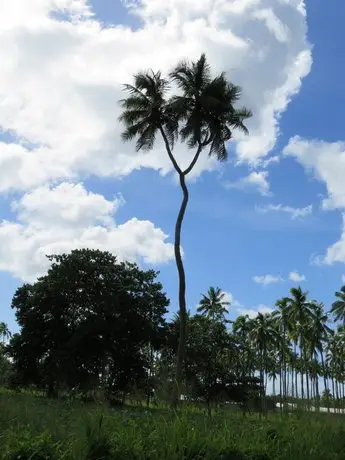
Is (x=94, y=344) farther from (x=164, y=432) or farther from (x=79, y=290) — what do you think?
(x=164, y=432)

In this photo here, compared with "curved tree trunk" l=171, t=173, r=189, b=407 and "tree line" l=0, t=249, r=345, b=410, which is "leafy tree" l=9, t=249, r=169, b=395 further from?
"curved tree trunk" l=171, t=173, r=189, b=407

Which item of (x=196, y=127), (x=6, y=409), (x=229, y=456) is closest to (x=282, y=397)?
(x=229, y=456)

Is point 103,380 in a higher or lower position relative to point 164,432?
higher

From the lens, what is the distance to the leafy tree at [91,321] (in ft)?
128

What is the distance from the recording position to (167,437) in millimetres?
5801

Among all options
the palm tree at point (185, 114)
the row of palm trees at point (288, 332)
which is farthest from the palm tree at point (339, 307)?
the palm tree at point (185, 114)

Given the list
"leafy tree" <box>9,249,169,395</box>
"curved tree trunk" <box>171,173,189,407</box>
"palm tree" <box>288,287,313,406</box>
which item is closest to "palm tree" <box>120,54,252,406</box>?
"curved tree trunk" <box>171,173,189,407</box>

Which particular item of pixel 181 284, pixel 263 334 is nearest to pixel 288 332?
pixel 263 334

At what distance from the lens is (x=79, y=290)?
41.4 meters

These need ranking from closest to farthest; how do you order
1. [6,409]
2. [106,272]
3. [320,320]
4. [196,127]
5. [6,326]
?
[6,409] < [196,127] < [106,272] < [320,320] < [6,326]

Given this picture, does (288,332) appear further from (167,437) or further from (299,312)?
(167,437)

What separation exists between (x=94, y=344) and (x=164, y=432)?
34469mm

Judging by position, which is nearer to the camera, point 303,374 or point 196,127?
point 196,127

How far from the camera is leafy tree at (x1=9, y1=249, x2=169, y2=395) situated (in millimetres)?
39125
